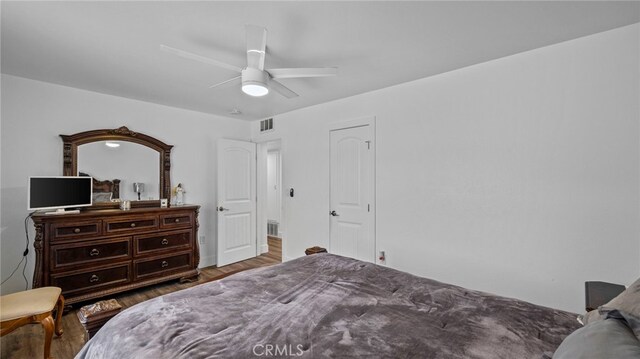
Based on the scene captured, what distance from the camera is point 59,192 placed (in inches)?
115

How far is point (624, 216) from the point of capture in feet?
6.45

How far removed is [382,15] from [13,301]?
3408 mm

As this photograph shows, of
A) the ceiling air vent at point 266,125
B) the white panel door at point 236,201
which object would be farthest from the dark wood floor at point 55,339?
the ceiling air vent at point 266,125

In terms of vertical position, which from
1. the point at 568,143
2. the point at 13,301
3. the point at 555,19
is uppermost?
the point at 555,19

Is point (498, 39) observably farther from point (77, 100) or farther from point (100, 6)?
point (77, 100)

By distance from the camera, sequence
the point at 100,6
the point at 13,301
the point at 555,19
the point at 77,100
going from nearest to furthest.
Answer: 1. the point at 100,6
2. the point at 555,19
3. the point at 13,301
4. the point at 77,100

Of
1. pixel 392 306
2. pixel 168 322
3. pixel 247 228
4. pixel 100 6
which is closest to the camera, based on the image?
pixel 168 322

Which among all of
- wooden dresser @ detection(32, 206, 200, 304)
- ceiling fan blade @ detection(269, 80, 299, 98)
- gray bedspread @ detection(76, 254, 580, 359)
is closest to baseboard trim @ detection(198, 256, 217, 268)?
wooden dresser @ detection(32, 206, 200, 304)

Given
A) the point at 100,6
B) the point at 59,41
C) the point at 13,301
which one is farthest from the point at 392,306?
the point at 59,41

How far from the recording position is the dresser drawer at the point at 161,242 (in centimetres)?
334

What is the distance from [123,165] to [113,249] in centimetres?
110

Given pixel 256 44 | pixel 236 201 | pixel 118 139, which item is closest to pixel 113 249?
pixel 118 139

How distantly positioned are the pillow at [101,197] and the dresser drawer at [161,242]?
0.65 meters

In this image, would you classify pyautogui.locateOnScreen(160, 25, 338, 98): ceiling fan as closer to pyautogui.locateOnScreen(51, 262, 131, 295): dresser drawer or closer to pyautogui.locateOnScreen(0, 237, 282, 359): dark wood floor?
pyautogui.locateOnScreen(0, 237, 282, 359): dark wood floor
